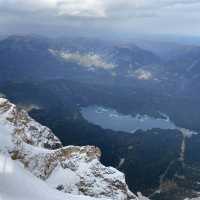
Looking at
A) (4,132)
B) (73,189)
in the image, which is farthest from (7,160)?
(73,189)

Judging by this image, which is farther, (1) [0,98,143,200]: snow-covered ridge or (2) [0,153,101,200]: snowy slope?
(1) [0,98,143,200]: snow-covered ridge

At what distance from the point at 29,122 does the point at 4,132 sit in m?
54.8

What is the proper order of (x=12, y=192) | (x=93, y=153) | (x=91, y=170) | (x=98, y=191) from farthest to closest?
(x=93, y=153) < (x=91, y=170) < (x=98, y=191) < (x=12, y=192)

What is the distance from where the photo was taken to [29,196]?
5338 centimetres

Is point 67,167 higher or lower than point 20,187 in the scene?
lower

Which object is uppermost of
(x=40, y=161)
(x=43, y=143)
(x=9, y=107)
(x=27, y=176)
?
(x=27, y=176)

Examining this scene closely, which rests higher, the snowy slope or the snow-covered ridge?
the snowy slope

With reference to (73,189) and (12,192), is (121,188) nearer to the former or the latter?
(73,189)

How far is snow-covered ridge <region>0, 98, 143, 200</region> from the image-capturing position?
101688mm

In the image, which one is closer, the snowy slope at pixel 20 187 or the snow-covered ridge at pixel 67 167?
the snowy slope at pixel 20 187

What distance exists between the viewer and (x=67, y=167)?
11544 centimetres

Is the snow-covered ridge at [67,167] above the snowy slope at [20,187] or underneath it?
underneath

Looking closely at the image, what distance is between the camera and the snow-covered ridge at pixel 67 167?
334ft

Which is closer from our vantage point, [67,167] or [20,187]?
[20,187]
